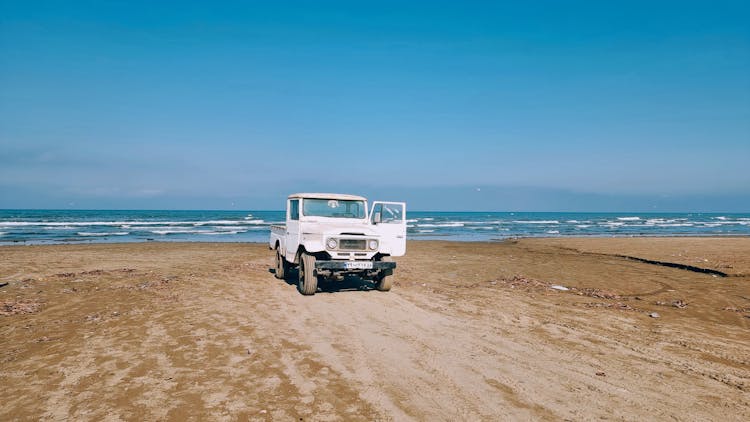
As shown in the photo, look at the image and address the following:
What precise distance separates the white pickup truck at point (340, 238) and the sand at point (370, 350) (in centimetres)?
70

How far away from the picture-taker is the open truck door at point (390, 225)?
423 inches

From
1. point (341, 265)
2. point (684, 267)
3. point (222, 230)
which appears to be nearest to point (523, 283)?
point (341, 265)

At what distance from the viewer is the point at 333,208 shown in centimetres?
1202

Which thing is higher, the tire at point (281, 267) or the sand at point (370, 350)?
the tire at point (281, 267)

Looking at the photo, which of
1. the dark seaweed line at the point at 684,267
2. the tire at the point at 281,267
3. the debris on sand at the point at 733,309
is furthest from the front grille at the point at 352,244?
the dark seaweed line at the point at 684,267

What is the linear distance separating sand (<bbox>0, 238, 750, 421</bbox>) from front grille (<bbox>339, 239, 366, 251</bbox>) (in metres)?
1.26

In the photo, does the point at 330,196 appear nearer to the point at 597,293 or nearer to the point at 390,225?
the point at 390,225

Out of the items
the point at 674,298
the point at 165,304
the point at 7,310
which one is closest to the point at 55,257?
the point at 7,310

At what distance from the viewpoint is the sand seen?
15.2 feet

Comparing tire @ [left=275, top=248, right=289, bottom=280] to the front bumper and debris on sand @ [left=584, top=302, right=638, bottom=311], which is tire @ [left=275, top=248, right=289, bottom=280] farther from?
debris on sand @ [left=584, top=302, right=638, bottom=311]

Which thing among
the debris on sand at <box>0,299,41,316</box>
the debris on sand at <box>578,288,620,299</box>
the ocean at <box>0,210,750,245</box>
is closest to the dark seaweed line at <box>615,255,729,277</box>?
the debris on sand at <box>578,288,620,299</box>

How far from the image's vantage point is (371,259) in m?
10.7

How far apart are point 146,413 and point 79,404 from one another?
0.88 metres

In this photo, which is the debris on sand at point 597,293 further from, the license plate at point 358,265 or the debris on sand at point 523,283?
the license plate at point 358,265
